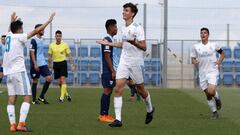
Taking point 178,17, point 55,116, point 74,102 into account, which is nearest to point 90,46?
point 178,17

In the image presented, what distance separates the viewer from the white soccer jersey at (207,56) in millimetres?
14789

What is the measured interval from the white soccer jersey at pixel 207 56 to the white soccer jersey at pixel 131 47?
2586mm

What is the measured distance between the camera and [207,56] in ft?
48.6

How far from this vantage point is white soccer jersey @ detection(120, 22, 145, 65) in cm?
1232

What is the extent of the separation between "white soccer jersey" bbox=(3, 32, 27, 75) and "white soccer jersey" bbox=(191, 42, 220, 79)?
14.6 ft

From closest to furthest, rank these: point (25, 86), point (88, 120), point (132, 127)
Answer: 1. point (25, 86)
2. point (132, 127)
3. point (88, 120)

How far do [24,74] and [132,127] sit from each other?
7.28 feet

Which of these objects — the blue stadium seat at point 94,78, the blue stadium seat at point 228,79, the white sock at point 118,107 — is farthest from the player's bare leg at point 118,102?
the blue stadium seat at point 228,79

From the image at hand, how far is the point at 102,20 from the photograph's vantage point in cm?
3500

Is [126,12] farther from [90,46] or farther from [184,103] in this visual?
[90,46]

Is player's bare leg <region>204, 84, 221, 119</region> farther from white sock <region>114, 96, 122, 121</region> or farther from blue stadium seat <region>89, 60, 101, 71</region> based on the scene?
blue stadium seat <region>89, 60, 101, 71</region>

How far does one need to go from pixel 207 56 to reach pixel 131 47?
288cm

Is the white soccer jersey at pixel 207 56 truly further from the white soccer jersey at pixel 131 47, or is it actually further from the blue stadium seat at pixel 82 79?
the blue stadium seat at pixel 82 79

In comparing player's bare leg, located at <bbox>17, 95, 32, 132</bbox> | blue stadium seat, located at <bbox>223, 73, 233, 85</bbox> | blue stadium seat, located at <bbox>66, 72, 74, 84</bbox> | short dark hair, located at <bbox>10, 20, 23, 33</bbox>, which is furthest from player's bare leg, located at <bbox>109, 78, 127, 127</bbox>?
blue stadium seat, located at <bbox>223, 73, 233, 85</bbox>
